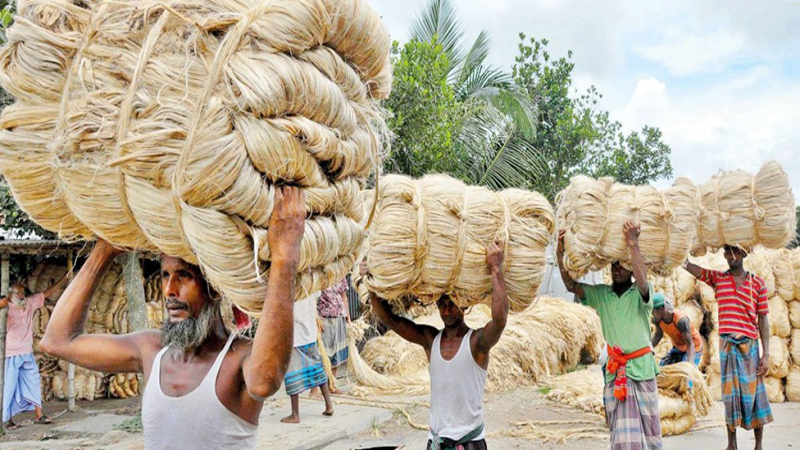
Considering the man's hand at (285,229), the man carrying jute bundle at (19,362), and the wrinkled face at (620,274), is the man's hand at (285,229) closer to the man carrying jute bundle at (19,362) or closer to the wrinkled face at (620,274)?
the wrinkled face at (620,274)

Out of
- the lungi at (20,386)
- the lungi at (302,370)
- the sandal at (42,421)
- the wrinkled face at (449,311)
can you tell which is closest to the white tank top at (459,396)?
the wrinkled face at (449,311)

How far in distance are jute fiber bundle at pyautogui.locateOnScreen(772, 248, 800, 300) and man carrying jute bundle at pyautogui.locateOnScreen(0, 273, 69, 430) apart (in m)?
10.1

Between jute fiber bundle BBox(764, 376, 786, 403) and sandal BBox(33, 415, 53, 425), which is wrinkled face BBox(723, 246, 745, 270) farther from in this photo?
sandal BBox(33, 415, 53, 425)

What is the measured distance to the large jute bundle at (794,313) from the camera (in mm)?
9031

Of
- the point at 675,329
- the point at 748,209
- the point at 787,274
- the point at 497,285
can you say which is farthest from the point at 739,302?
the point at 497,285

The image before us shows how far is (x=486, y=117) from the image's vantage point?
1272cm

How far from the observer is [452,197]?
3.05 metres

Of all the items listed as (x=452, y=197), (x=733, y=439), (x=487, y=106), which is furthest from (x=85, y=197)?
(x=487, y=106)

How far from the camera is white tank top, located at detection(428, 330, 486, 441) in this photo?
11.4ft

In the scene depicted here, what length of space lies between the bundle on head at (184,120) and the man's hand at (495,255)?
1322 millimetres

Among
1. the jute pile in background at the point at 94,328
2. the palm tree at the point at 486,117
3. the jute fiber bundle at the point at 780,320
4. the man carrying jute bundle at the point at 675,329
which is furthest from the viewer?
the palm tree at the point at 486,117

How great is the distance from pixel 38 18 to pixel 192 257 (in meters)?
0.80

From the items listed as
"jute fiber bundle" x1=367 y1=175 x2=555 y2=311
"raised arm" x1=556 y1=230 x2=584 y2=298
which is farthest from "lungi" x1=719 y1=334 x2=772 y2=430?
"jute fiber bundle" x1=367 y1=175 x2=555 y2=311

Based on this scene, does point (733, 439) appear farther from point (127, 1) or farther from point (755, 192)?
point (127, 1)
